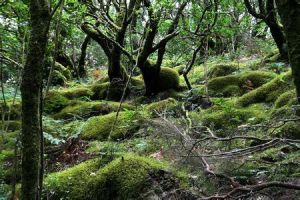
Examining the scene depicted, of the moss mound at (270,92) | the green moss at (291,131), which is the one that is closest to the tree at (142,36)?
the moss mound at (270,92)

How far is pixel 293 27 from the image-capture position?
10.0 ft

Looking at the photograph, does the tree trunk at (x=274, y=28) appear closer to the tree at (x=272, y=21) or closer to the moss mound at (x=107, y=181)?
the tree at (x=272, y=21)

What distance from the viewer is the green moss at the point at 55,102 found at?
29.8 ft

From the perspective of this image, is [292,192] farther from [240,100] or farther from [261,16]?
[261,16]

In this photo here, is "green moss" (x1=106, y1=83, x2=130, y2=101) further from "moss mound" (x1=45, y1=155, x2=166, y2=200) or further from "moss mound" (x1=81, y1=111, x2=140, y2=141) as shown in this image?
"moss mound" (x1=45, y1=155, x2=166, y2=200)

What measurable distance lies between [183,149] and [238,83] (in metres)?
5.80

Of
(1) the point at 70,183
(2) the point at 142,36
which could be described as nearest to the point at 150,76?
(2) the point at 142,36

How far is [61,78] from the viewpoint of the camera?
13383 mm

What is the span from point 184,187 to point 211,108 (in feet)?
11.3

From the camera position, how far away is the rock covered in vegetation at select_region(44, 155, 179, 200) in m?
4.32

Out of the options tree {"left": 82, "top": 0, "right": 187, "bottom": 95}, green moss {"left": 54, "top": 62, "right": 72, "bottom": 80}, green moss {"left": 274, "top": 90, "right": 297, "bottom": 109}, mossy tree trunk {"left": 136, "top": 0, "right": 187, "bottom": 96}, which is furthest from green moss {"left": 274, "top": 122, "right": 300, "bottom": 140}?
green moss {"left": 54, "top": 62, "right": 72, "bottom": 80}

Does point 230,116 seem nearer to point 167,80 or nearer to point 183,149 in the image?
point 183,149

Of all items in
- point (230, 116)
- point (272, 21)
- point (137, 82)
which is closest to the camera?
point (230, 116)

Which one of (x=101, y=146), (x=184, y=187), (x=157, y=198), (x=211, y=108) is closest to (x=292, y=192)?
(x=184, y=187)
